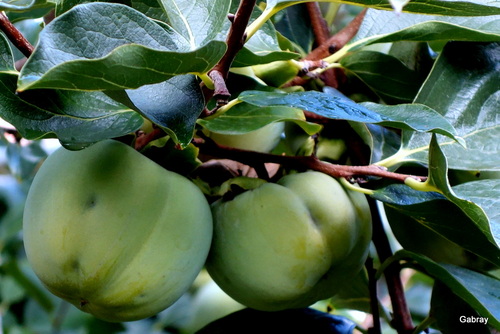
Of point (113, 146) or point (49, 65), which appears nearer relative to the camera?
point (49, 65)

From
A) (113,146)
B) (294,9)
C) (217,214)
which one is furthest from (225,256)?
(294,9)

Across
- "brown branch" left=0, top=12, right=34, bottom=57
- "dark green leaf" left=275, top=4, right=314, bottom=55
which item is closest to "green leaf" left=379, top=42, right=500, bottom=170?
"dark green leaf" left=275, top=4, right=314, bottom=55

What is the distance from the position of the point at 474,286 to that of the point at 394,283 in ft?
0.59

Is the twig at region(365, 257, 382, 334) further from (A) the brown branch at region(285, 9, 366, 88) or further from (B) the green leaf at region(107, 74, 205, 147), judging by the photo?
(B) the green leaf at region(107, 74, 205, 147)

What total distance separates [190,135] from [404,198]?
249mm

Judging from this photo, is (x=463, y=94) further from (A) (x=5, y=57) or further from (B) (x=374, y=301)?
(A) (x=5, y=57)

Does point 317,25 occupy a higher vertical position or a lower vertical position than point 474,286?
higher

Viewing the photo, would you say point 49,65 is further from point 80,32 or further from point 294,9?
point 294,9

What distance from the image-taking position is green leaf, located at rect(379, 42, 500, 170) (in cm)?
63

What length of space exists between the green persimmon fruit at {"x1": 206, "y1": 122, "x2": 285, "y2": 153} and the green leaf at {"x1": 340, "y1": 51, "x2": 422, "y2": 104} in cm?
12

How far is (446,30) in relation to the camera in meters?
0.57

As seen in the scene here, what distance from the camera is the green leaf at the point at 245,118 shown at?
53 centimetres

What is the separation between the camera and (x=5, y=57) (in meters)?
0.49

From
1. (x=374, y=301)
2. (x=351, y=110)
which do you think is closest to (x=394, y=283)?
(x=374, y=301)
